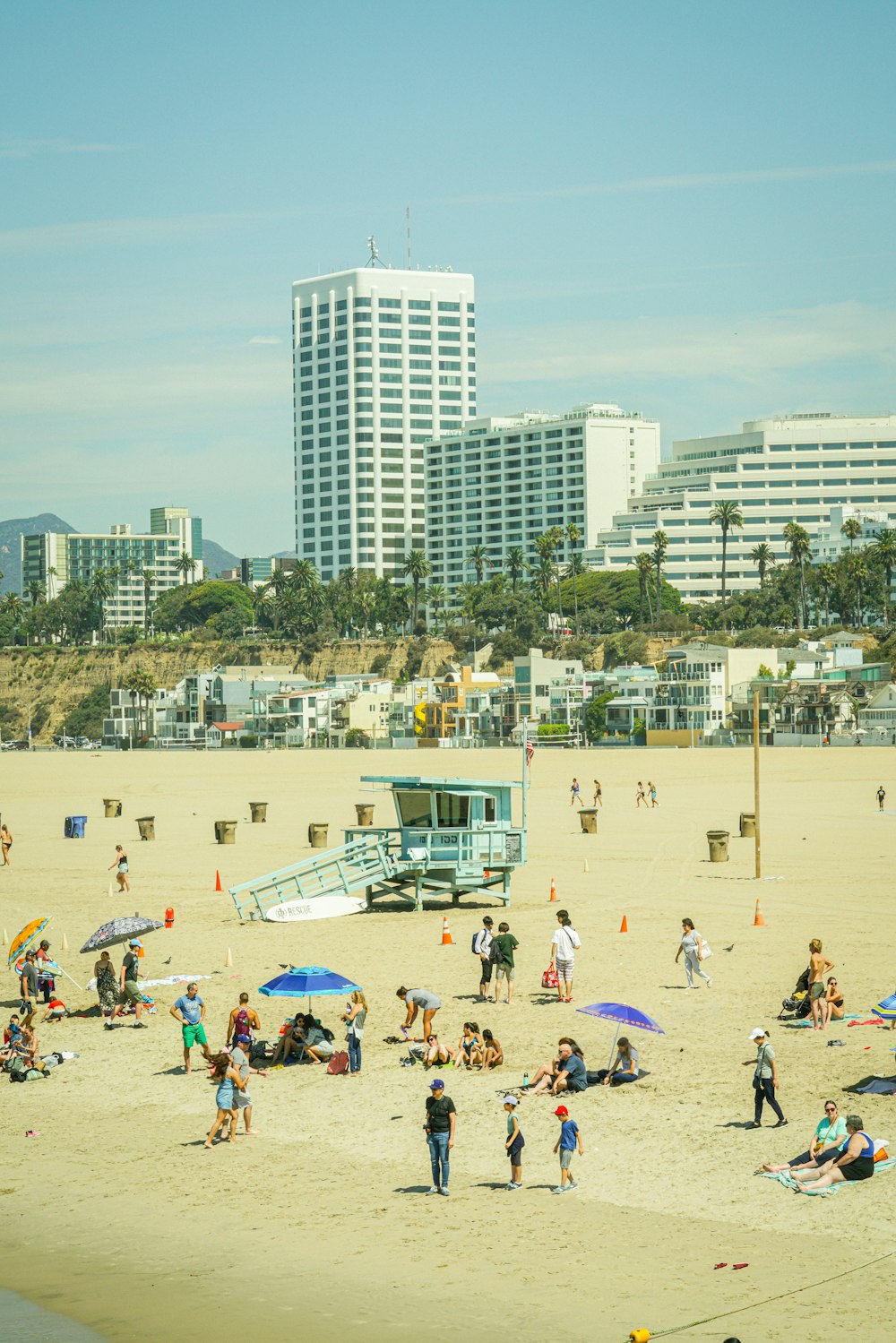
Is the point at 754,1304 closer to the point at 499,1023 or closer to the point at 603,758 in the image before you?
the point at 499,1023

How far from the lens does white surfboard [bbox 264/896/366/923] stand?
100 feet

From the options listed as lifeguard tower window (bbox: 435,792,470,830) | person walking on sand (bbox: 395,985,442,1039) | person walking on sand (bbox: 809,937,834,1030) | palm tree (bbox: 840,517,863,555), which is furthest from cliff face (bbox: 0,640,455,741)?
person walking on sand (bbox: 809,937,834,1030)

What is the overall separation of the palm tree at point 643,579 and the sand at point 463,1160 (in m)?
143

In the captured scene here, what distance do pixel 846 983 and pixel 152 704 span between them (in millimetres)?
150764

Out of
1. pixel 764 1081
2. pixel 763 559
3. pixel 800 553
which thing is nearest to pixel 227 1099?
pixel 764 1081

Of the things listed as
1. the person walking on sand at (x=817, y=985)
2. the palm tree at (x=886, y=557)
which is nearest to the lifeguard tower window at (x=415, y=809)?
the person walking on sand at (x=817, y=985)

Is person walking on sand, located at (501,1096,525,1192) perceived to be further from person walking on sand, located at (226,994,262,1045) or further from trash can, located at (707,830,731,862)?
trash can, located at (707,830,731,862)

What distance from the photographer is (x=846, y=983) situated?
75.7 ft

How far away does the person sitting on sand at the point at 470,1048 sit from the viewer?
19422mm

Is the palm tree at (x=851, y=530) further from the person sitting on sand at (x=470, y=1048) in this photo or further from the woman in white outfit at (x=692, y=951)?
the person sitting on sand at (x=470, y=1048)

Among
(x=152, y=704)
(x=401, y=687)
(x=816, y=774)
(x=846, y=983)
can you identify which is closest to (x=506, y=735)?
(x=401, y=687)

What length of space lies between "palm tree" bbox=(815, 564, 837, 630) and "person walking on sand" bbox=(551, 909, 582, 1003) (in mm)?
142224

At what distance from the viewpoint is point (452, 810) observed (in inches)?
1259

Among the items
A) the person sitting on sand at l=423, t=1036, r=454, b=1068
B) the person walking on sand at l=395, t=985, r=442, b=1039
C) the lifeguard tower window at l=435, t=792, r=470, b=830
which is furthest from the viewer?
the lifeguard tower window at l=435, t=792, r=470, b=830
